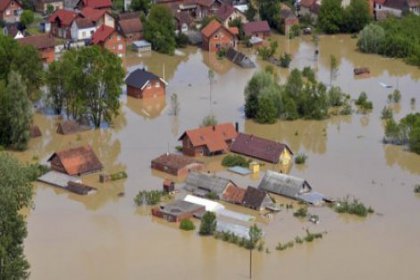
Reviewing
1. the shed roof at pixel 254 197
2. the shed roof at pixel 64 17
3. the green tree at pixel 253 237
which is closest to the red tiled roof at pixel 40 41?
the shed roof at pixel 64 17

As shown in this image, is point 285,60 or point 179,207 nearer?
point 179,207

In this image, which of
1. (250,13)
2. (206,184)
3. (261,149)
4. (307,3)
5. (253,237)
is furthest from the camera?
(307,3)

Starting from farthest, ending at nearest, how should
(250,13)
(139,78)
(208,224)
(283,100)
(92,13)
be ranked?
(250,13) < (92,13) < (139,78) < (283,100) < (208,224)

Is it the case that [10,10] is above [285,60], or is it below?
above

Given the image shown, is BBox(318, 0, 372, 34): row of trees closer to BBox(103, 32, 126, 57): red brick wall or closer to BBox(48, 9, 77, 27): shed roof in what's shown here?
BBox(103, 32, 126, 57): red brick wall

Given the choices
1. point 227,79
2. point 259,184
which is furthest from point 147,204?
point 227,79

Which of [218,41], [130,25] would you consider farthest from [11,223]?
[130,25]

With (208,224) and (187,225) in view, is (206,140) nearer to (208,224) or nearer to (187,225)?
(187,225)
